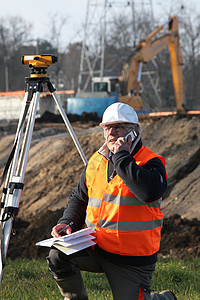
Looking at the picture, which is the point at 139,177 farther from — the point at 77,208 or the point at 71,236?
the point at 77,208

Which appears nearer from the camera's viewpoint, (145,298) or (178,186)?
(145,298)

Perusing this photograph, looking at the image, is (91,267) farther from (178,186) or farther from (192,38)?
(192,38)

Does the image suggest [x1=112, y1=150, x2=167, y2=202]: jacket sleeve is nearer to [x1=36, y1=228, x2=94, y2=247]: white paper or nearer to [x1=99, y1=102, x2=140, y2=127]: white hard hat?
[x1=99, y1=102, x2=140, y2=127]: white hard hat

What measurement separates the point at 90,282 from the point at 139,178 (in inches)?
74.5

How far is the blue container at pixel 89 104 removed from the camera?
19906 mm

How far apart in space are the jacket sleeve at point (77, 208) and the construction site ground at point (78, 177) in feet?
9.91

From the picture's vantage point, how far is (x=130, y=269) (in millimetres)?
3508

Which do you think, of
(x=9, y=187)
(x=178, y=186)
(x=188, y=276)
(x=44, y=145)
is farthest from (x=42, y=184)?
(x=9, y=187)

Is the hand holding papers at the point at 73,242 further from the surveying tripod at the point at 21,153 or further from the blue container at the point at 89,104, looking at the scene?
the blue container at the point at 89,104

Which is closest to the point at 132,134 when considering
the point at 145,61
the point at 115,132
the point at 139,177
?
the point at 115,132

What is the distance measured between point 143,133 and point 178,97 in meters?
8.99

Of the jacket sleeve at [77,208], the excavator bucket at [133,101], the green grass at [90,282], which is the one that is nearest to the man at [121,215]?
the jacket sleeve at [77,208]

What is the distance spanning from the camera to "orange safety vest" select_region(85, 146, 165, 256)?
3.43 meters

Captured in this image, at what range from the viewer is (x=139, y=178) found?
324 cm
